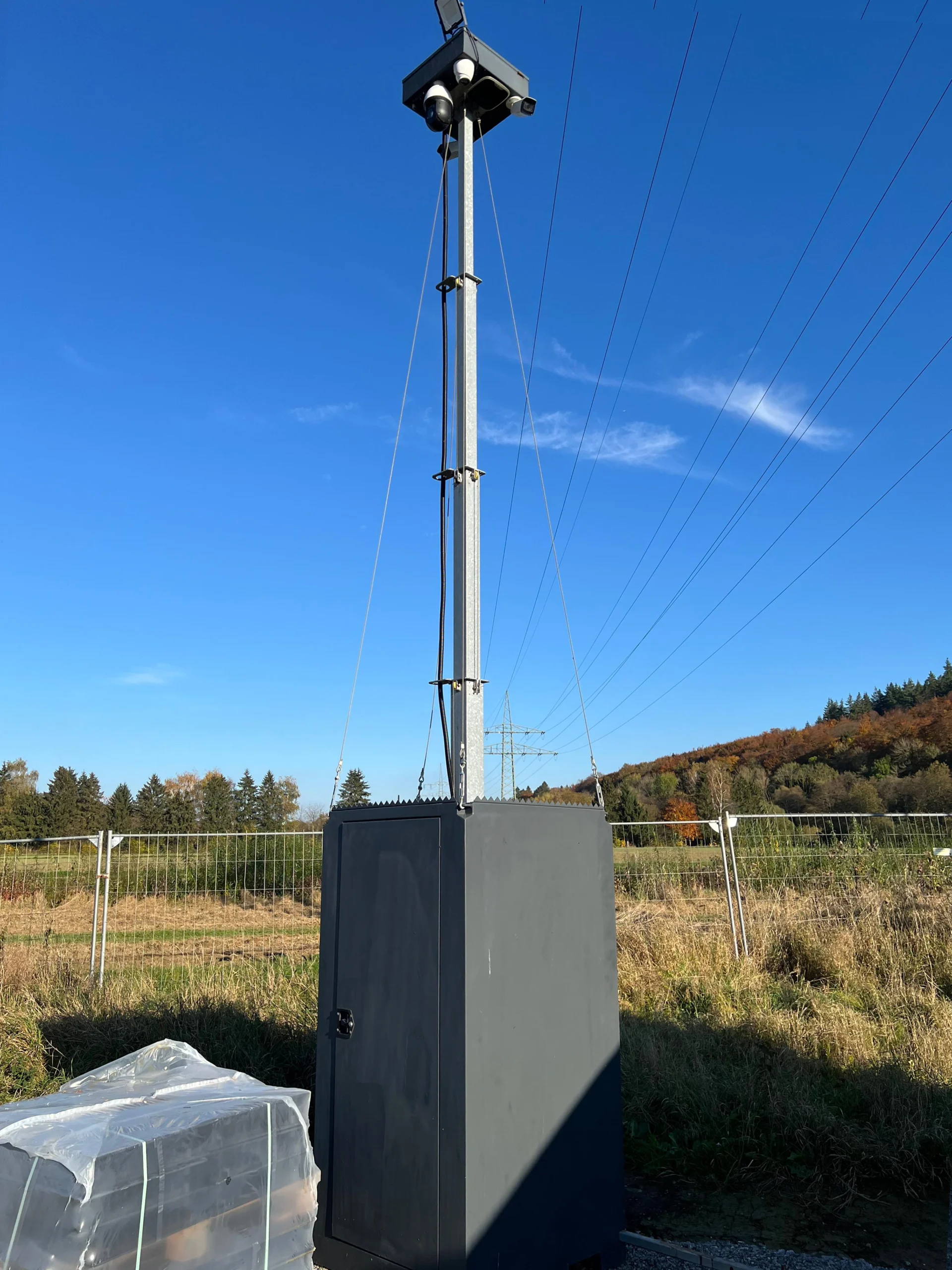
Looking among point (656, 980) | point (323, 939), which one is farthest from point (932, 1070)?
point (323, 939)

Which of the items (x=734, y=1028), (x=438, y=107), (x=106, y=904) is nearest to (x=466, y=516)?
(x=438, y=107)

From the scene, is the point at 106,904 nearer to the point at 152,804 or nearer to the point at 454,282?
the point at 454,282

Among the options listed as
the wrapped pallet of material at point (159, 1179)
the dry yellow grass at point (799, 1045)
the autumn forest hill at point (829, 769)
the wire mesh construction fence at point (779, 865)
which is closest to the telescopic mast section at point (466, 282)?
the wrapped pallet of material at point (159, 1179)

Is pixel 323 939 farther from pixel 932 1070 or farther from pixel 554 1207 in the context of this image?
pixel 932 1070

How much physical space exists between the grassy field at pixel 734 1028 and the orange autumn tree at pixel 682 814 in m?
0.73

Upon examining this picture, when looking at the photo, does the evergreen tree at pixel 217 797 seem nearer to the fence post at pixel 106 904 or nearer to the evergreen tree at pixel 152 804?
the evergreen tree at pixel 152 804

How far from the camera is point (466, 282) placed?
4.77m

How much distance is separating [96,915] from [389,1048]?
232 inches

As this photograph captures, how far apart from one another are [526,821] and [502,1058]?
3.13 ft

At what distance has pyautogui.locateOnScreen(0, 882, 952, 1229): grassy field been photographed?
14.8 feet

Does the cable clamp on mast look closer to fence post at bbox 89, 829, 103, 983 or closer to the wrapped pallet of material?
the wrapped pallet of material

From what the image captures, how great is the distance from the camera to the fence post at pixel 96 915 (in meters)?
7.85

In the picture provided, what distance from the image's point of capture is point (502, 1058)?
3.30 metres

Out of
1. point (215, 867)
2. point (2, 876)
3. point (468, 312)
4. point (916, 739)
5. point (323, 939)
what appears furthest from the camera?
point (916, 739)
